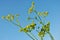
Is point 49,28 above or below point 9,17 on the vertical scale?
below

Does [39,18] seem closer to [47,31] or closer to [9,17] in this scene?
[47,31]

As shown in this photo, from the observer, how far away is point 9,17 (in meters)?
19.9

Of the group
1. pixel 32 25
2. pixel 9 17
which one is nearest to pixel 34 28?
pixel 32 25

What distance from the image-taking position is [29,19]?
19.2 m

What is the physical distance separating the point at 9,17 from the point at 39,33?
376 centimetres

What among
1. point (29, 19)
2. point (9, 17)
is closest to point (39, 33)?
point (29, 19)

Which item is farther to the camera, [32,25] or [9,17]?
[9,17]

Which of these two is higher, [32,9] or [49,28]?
[32,9]

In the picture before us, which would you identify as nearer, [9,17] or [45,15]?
[45,15]

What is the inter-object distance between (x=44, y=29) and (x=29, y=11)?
2.32m

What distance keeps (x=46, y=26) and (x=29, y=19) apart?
184cm

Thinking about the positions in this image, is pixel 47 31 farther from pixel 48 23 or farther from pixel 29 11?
pixel 29 11

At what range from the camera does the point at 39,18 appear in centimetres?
1892

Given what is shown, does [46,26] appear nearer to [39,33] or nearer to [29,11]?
[39,33]
